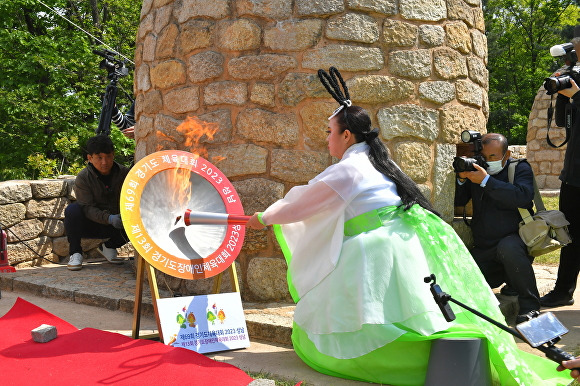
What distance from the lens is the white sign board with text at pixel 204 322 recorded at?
3480 mm

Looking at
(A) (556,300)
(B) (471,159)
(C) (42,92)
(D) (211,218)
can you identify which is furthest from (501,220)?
(C) (42,92)

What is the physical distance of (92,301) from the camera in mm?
4836

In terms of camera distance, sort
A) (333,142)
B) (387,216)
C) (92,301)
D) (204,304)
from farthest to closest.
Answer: (92,301)
(204,304)
(333,142)
(387,216)

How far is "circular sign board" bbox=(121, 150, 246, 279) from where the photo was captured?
11.2 ft

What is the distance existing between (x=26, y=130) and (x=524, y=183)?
44.0ft

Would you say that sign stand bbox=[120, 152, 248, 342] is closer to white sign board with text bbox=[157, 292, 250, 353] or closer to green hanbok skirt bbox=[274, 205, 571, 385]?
white sign board with text bbox=[157, 292, 250, 353]

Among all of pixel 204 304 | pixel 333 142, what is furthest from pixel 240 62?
pixel 204 304

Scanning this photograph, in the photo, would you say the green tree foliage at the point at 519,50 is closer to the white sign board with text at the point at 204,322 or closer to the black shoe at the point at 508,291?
the black shoe at the point at 508,291

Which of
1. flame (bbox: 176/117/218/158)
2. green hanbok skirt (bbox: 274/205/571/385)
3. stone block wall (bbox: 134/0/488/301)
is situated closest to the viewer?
green hanbok skirt (bbox: 274/205/571/385)

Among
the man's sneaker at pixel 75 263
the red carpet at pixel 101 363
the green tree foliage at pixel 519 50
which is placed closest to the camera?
the red carpet at pixel 101 363

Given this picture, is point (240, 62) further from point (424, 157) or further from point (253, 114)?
point (424, 157)

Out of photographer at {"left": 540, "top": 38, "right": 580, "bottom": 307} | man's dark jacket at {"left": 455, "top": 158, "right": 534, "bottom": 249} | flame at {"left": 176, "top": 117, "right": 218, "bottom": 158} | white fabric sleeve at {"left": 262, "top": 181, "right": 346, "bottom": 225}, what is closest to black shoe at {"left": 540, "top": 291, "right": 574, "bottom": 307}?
photographer at {"left": 540, "top": 38, "right": 580, "bottom": 307}

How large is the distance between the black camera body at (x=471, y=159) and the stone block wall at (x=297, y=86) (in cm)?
28

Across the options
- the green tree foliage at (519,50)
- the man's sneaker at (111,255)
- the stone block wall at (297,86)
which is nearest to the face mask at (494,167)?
the stone block wall at (297,86)
